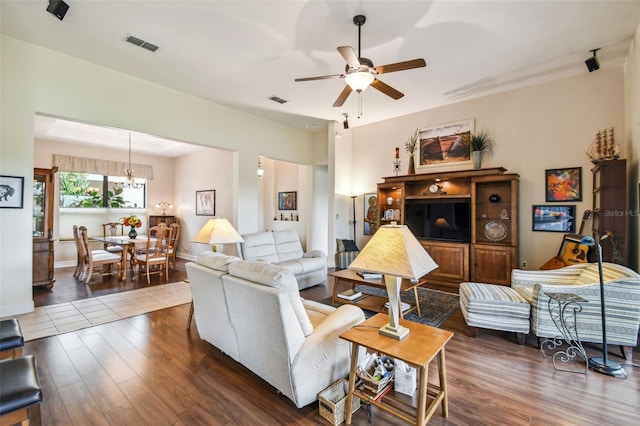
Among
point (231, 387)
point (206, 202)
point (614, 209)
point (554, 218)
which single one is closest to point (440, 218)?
point (554, 218)

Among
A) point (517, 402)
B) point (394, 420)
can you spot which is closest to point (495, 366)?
point (517, 402)

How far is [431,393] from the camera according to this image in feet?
6.57

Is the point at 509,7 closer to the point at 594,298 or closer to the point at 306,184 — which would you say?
the point at 594,298

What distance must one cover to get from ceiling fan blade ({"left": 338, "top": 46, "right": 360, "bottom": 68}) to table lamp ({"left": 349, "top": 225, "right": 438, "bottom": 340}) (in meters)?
1.80

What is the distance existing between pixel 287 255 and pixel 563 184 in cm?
470

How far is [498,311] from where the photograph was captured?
307 centimetres

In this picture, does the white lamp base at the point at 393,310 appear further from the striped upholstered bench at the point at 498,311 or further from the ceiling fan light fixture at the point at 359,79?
the ceiling fan light fixture at the point at 359,79

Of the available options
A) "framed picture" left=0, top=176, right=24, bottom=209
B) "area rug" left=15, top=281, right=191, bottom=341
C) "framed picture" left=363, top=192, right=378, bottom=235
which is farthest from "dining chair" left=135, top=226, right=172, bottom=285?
"framed picture" left=363, top=192, right=378, bottom=235

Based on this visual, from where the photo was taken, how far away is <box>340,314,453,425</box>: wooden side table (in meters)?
1.55

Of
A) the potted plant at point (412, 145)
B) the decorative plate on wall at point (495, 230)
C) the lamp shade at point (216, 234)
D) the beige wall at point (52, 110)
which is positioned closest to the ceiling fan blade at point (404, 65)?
the lamp shade at point (216, 234)

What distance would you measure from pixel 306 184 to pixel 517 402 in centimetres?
654

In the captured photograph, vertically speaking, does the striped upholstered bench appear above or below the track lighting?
below

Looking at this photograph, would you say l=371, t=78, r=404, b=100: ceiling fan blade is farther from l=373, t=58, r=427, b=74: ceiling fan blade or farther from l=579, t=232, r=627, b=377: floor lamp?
l=579, t=232, r=627, b=377: floor lamp

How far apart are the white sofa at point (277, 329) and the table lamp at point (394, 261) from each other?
437mm
